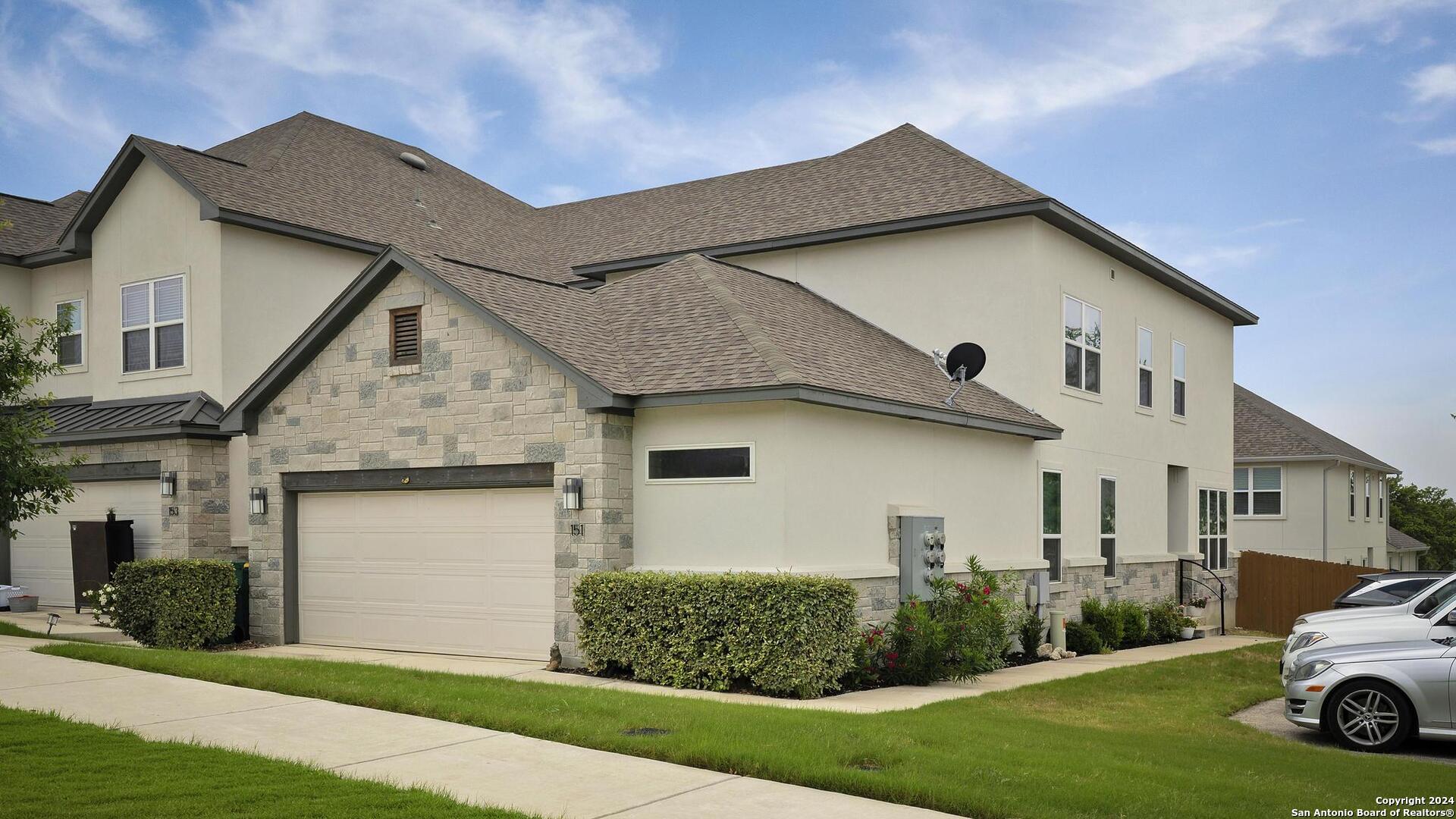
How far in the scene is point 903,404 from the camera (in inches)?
629

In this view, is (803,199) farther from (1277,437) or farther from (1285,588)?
(1277,437)

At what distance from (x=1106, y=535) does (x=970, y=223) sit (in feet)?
22.1

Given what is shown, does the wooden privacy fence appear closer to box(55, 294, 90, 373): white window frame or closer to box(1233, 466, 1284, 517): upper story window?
box(1233, 466, 1284, 517): upper story window

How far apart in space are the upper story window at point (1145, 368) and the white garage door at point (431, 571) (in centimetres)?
1384

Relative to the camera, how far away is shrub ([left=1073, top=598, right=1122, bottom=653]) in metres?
20.9

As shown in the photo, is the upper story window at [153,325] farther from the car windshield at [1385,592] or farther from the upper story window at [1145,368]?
the car windshield at [1385,592]

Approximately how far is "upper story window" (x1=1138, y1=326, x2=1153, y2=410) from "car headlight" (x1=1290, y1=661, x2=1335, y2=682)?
12710 mm

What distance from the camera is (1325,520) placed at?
118 ft

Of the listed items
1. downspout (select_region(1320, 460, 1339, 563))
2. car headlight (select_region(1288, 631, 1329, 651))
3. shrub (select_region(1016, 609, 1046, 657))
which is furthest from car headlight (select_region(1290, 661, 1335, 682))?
downspout (select_region(1320, 460, 1339, 563))

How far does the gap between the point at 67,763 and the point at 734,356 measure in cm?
877

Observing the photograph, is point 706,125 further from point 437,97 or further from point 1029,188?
point 1029,188

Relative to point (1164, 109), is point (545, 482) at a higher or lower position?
lower

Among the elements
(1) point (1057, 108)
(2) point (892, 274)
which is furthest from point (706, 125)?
(2) point (892, 274)

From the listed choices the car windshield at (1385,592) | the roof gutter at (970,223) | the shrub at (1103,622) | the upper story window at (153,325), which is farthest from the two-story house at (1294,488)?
the upper story window at (153,325)
